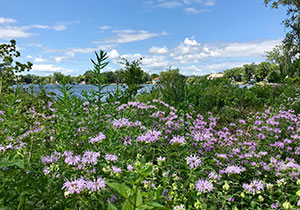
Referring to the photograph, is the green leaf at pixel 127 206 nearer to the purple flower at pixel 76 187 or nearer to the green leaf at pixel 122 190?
the green leaf at pixel 122 190

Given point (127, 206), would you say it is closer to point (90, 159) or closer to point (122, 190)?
point (122, 190)

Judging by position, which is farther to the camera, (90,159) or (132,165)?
(132,165)

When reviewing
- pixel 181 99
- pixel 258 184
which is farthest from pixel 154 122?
pixel 181 99

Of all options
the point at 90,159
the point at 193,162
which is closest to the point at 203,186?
the point at 193,162

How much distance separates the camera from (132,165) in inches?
80.5

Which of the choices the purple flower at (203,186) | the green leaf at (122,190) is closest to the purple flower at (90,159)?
the green leaf at (122,190)

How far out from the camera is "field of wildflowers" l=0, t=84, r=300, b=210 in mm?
1370

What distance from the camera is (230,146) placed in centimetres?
347

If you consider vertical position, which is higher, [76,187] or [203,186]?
[76,187]

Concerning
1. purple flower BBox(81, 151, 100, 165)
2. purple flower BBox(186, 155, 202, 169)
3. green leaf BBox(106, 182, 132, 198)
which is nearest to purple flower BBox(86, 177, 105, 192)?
purple flower BBox(81, 151, 100, 165)

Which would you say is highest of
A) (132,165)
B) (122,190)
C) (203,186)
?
(122,190)

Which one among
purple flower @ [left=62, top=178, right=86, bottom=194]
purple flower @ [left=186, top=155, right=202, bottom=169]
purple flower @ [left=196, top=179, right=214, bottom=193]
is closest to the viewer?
purple flower @ [left=62, top=178, right=86, bottom=194]

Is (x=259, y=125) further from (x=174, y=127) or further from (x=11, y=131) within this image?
(x=11, y=131)

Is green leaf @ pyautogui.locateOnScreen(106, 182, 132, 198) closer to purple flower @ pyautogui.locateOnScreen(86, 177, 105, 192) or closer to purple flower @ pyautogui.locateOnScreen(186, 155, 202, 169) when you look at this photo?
purple flower @ pyautogui.locateOnScreen(86, 177, 105, 192)
